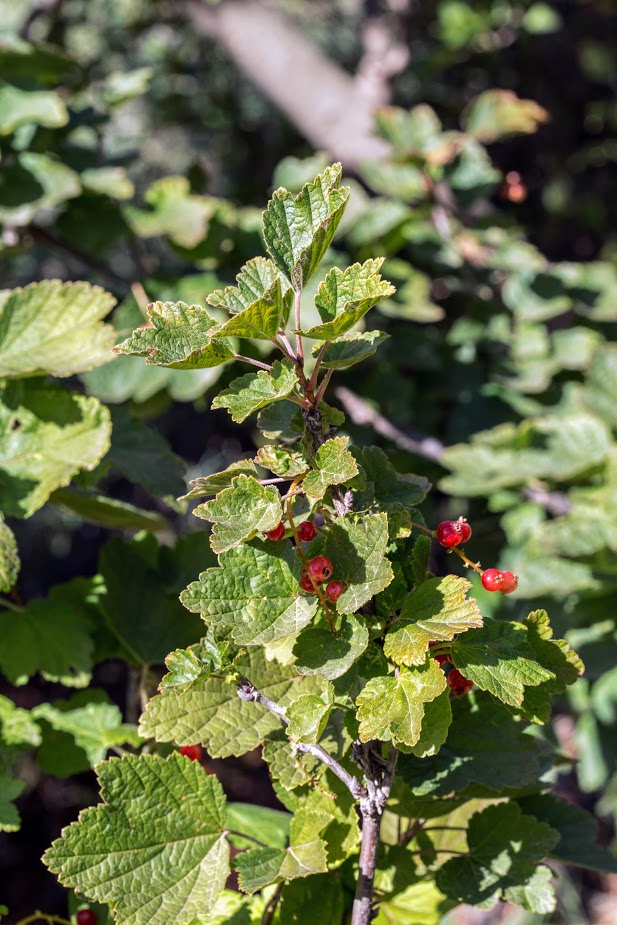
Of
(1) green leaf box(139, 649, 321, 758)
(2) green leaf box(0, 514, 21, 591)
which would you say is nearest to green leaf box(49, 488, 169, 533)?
(2) green leaf box(0, 514, 21, 591)

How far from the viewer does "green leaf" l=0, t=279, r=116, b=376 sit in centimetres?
85

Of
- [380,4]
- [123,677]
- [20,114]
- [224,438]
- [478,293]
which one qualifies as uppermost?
[380,4]

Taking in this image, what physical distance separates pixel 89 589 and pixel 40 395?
0.21m

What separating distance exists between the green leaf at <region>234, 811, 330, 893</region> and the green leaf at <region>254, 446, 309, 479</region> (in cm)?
26

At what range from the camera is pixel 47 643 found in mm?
849

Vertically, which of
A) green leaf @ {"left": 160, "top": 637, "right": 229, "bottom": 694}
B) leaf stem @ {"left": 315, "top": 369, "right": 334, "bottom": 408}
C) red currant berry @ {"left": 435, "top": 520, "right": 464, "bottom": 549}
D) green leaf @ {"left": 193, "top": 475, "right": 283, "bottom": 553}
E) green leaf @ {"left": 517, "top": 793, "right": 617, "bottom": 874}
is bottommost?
green leaf @ {"left": 517, "top": 793, "right": 617, "bottom": 874}

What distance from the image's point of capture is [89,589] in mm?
914

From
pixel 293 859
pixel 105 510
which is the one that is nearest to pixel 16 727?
pixel 105 510

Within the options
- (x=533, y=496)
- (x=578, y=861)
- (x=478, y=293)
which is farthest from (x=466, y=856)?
(x=478, y=293)

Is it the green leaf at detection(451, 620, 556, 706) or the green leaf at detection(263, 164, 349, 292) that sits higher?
the green leaf at detection(263, 164, 349, 292)

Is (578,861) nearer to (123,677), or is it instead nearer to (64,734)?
(64,734)

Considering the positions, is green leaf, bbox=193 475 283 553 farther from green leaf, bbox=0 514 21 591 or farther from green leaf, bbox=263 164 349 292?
green leaf, bbox=0 514 21 591

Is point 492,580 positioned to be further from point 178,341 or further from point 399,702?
point 178,341

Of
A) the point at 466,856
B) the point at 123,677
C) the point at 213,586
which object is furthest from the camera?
the point at 123,677
